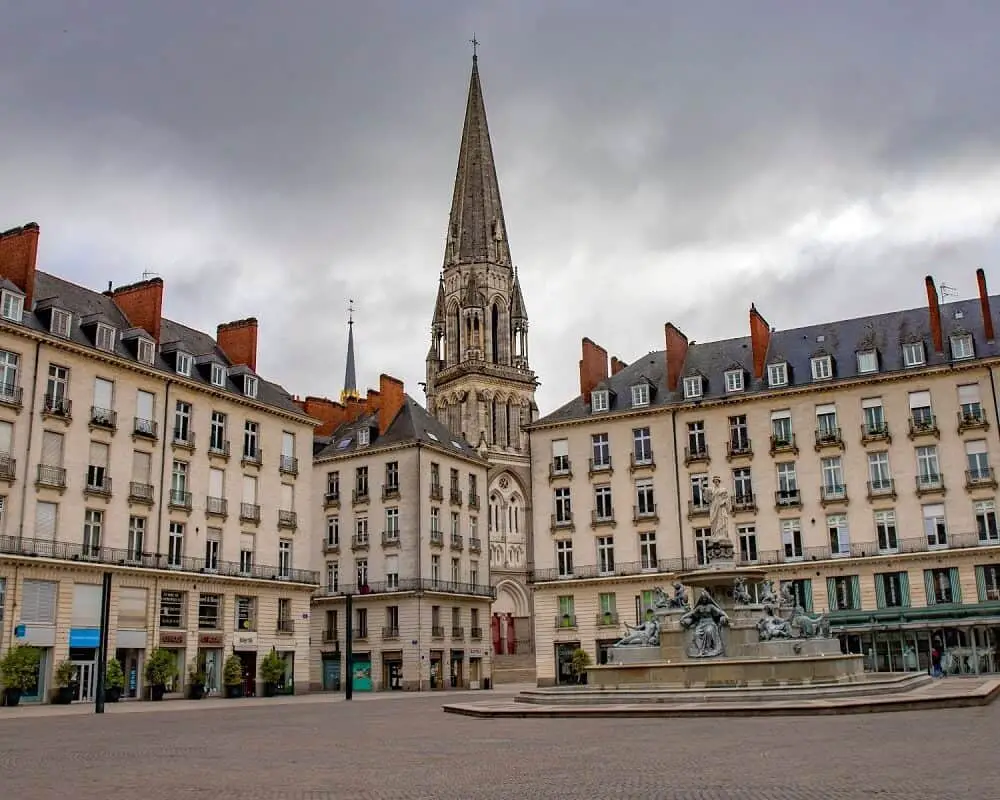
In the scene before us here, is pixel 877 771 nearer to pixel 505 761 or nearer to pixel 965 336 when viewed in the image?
pixel 505 761

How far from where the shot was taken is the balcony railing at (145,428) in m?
43.3

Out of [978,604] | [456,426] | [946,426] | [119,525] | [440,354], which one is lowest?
[978,604]

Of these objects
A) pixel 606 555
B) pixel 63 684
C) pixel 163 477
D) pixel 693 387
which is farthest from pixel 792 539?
pixel 63 684

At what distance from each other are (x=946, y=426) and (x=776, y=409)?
767 centimetres

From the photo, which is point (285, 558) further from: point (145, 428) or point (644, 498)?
point (644, 498)

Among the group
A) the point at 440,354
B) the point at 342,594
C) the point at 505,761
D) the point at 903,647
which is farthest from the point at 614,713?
the point at 440,354

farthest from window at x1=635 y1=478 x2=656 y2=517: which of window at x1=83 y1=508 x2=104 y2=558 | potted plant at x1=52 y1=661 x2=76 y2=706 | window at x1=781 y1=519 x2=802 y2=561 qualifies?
potted plant at x1=52 y1=661 x2=76 y2=706

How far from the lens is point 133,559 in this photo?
4228 cm

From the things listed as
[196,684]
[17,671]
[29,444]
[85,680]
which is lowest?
[196,684]

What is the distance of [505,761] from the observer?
1434 centimetres

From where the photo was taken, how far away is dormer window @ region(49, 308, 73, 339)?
4050 cm

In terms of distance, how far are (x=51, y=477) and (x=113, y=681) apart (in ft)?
25.5

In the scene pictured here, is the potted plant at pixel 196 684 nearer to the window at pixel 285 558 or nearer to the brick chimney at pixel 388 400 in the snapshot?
the window at pixel 285 558

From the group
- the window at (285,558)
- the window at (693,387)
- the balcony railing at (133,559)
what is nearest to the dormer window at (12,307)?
the balcony railing at (133,559)
